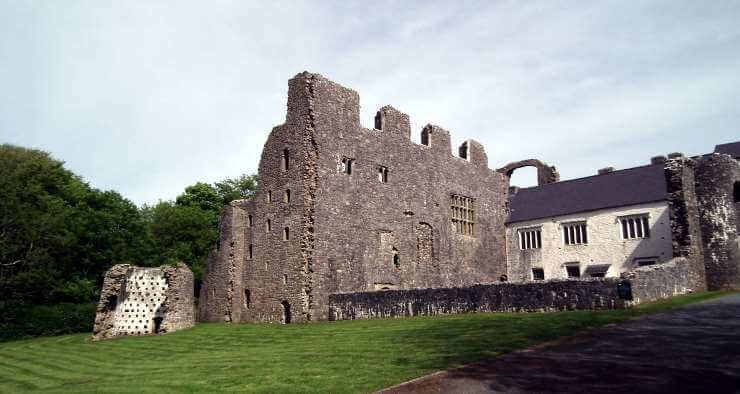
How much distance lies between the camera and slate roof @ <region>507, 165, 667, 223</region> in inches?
1471

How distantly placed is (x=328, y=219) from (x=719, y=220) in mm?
18902

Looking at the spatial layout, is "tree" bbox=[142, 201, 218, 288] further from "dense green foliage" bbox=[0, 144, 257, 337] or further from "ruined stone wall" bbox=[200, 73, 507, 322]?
"ruined stone wall" bbox=[200, 73, 507, 322]

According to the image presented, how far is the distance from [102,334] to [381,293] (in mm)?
13704

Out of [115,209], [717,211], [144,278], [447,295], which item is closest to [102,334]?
[144,278]

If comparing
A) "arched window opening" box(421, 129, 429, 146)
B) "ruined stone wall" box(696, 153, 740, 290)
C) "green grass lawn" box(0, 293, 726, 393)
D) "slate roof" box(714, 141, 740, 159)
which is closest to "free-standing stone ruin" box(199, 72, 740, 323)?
"ruined stone wall" box(696, 153, 740, 290)

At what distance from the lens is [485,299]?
75.9ft

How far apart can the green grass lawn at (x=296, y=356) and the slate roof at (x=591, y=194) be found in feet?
51.9

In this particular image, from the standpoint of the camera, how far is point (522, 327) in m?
16.5

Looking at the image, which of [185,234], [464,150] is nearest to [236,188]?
[185,234]

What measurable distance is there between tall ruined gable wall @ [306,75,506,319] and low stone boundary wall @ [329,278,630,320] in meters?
3.14

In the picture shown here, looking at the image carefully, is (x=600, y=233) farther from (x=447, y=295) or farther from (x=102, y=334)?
(x=102, y=334)

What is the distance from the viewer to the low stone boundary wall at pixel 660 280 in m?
20.3

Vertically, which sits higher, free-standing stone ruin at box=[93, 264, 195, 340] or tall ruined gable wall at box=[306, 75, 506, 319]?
tall ruined gable wall at box=[306, 75, 506, 319]

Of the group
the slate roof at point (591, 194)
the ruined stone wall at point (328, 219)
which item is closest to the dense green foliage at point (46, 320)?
the ruined stone wall at point (328, 219)
